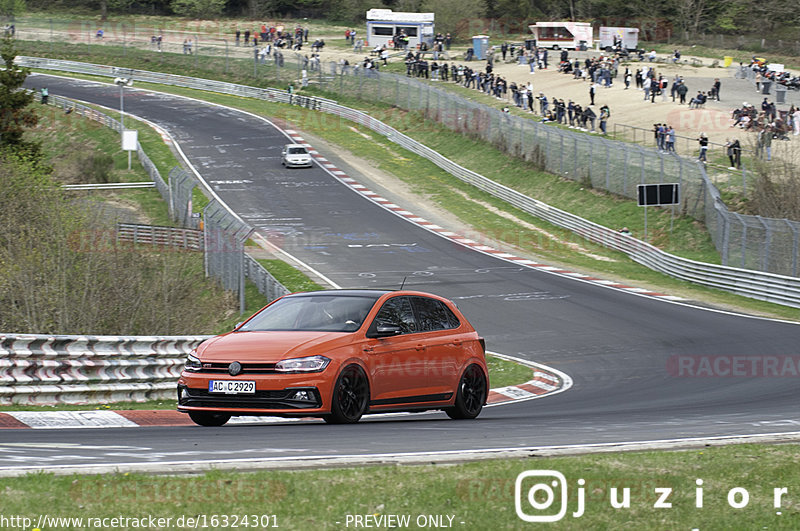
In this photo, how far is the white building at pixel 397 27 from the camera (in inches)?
3735

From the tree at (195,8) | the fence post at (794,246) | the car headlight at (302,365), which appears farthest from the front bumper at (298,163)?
the tree at (195,8)

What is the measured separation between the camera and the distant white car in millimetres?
54219

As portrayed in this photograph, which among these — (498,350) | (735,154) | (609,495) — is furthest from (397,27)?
(609,495)

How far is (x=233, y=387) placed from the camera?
1006 centimetres

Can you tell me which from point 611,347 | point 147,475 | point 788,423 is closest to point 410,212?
point 611,347

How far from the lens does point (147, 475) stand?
6.48m

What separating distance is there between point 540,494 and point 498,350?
16.9 meters

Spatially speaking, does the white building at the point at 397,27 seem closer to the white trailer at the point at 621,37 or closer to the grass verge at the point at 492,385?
the white trailer at the point at 621,37

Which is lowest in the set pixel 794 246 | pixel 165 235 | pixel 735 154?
pixel 165 235

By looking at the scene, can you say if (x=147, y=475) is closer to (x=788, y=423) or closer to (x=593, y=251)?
(x=788, y=423)

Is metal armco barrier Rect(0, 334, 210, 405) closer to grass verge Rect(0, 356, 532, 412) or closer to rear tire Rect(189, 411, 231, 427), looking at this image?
grass verge Rect(0, 356, 532, 412)

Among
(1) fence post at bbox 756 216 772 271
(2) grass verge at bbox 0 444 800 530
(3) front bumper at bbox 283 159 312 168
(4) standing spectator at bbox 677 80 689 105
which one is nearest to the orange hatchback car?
(2) grass verge at bbox 0 444 800 530

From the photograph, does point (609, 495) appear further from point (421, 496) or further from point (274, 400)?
point (274, 400)

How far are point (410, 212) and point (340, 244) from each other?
6873mm
